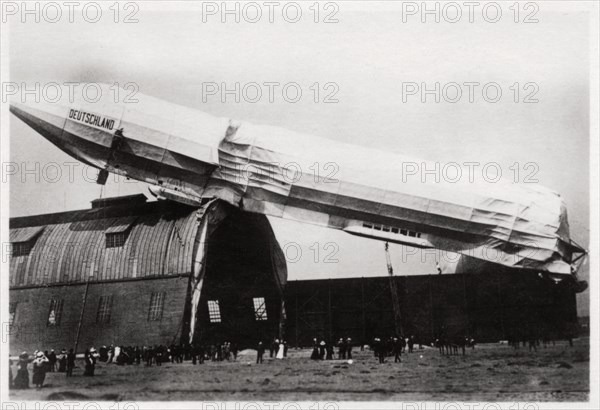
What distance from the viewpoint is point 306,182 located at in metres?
23.5

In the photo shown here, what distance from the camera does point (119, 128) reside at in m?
24.6

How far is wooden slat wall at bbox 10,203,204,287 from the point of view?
84.7ft

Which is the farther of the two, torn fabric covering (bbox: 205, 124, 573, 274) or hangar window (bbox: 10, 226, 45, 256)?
hangar window (bbox: 10, 226, 45, 256)

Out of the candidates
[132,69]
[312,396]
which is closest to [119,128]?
[132,69]

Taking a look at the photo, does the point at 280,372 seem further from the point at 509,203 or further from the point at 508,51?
the point at 508,51

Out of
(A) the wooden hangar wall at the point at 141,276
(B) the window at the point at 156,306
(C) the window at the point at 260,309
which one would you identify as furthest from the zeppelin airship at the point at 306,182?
(C) the window at the point at 260,309

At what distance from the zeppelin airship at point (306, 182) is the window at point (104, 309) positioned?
4.80 m

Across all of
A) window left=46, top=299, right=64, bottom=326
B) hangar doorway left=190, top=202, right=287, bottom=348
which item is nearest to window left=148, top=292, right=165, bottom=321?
hangar doorway left=190, top=202, right=287, bottom=348

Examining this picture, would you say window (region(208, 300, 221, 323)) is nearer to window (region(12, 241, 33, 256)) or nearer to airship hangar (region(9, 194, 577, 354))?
airship hangar (region(9, 194, 577, 354))

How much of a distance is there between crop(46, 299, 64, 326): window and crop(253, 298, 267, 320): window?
27.2 feet

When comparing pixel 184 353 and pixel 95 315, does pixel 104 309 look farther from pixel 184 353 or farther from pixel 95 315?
pixel 184 353

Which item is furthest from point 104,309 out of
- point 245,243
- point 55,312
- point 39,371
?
point 39,371

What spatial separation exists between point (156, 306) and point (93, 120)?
755cm

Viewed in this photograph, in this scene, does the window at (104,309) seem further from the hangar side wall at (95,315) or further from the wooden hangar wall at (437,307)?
the wooden hangar wall at (437,307)
